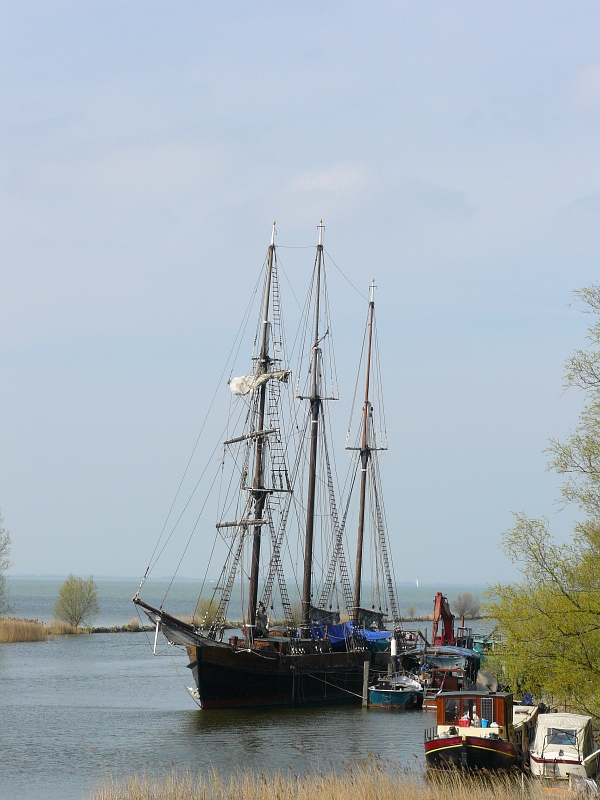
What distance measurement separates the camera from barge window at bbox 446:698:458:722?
1324 inches

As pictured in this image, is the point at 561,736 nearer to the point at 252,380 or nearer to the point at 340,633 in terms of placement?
the point at 340,633

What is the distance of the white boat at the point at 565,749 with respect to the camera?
2972cm

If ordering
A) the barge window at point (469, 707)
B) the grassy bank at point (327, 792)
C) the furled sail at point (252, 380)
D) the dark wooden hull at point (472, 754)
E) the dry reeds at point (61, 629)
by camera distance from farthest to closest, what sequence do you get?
the dry reeds at point (61, 629), the furled sail at point (252, 380), the barge window at point (469, 707), the dark wooden hull at point (472, 754), the grassy bank at point (327, 792)

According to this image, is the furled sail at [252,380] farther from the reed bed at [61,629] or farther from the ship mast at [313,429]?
the reed bed at [61,629]

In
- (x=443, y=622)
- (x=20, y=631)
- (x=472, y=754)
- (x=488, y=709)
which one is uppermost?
A: (x=443, y=622)

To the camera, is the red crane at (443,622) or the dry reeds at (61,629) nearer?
the red crane at (443,622)

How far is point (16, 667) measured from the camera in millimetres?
71938

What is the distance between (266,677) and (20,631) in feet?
150

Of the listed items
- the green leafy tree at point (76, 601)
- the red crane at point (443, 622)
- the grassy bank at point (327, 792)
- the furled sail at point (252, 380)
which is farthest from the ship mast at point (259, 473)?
the green leafy tree at point (76, 601)

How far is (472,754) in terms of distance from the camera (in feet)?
102

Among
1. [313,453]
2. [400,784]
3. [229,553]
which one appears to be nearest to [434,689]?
[229,553]

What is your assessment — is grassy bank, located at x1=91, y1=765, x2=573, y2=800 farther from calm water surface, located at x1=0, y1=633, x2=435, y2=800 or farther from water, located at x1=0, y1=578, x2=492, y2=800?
calm water surface, located at x1=0, y1=633, x2=435, y2=800

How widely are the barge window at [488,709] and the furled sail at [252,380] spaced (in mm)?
29295

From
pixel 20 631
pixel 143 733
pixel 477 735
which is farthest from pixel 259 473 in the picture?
pixel 20 631
